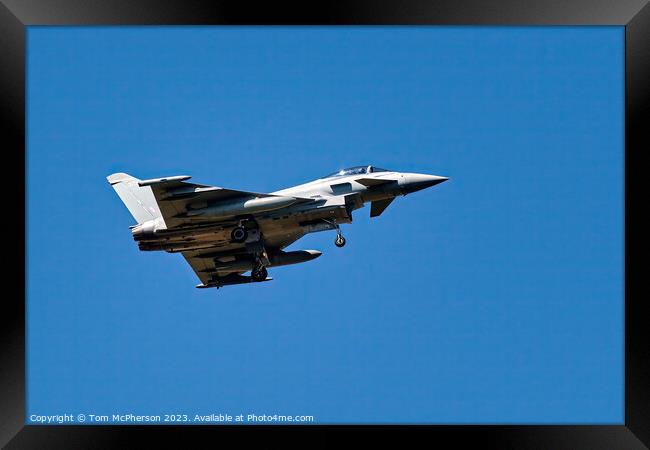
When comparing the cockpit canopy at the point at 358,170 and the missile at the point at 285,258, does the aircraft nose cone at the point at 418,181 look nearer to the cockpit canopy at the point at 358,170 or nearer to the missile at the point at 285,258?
the cockpit canopy at the point at 358,170

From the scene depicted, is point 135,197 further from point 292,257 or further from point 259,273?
point 292,257

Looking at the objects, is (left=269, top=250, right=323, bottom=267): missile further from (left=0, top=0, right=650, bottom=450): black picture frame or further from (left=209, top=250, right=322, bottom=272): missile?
(left=0, top=0, right=650, bottom=450): black picture frame

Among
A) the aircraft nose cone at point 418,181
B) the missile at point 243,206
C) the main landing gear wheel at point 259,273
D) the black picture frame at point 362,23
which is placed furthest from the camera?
the main landing gear wheel at point 259,273

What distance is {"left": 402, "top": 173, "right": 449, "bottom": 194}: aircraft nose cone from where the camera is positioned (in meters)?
28.0

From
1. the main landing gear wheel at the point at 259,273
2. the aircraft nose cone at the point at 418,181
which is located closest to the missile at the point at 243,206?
the main landing gear wheel at the point at 259,273

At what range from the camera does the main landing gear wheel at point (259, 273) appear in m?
29.8

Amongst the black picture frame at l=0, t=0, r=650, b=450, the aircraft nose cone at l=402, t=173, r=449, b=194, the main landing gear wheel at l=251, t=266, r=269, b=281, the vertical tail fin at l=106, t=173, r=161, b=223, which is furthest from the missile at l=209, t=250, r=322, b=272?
the black picture frame at l=0, t=0, r=650, b=450

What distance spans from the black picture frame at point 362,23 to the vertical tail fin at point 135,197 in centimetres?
1336

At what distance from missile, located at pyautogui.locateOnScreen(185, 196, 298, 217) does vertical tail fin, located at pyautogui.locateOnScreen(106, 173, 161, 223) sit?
105 inches

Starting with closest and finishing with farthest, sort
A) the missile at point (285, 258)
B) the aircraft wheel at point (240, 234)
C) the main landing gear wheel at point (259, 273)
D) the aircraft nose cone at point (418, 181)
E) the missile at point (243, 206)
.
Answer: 1. the missile at point (243, 206)
2. the aircraft wheel at point (240, 234)
3. the aircraft nose cone at point (418, 181)
4. the main landing gear wheel at point (259, 273)
5. the missile at point (285, 258)

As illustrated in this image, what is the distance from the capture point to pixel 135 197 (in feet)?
99.5

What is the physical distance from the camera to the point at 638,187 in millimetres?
16359

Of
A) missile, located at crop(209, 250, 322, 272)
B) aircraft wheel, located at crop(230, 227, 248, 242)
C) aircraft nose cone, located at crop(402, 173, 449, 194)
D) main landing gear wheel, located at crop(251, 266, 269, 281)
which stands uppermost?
aircraft nose cone, located at crop(402, 173, 449, 194)

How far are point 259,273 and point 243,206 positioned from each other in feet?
11.5
